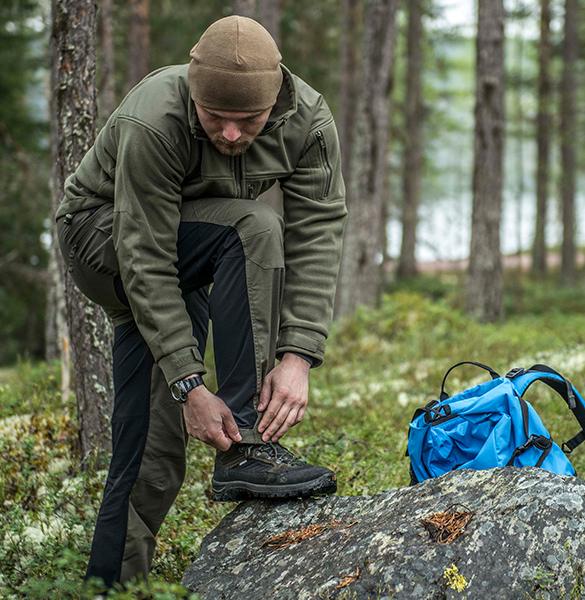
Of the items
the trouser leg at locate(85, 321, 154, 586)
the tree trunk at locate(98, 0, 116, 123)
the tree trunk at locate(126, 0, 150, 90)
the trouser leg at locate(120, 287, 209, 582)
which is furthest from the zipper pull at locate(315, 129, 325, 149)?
the tree trunk at locate(126, 0, 150, 90)

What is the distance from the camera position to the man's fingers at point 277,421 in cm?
335

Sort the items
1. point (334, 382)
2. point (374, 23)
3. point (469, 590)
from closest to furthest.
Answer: point (469, 590)
point (334, 382)
point (374, 23)

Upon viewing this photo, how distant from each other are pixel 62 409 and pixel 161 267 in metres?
3.24

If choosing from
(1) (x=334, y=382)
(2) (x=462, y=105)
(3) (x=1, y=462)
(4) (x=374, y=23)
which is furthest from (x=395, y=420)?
(2) (x=462, y=105)

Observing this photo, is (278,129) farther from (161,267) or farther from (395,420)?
(395,420)

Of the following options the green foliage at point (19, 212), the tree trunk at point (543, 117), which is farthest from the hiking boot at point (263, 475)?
the tree trunk at point (543, 117)

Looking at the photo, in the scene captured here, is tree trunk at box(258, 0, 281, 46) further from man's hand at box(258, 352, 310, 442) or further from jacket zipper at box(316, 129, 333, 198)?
man's hand at box(258, 352, 310, 442)

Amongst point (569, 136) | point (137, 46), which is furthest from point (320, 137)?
point (569, 136)

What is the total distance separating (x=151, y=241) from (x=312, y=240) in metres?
0.72

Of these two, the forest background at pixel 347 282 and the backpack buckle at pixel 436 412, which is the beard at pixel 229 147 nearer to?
the backpack buckle at pixel 436 412

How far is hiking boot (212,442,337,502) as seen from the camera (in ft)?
11.2

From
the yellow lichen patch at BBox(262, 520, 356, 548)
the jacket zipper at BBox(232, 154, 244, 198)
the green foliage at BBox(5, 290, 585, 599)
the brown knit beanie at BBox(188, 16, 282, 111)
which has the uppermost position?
the brown knit beanie at BBox(188, 16, 282, 111)

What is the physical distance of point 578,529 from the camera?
278cm

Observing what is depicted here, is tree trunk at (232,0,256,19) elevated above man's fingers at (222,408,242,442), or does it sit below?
above
